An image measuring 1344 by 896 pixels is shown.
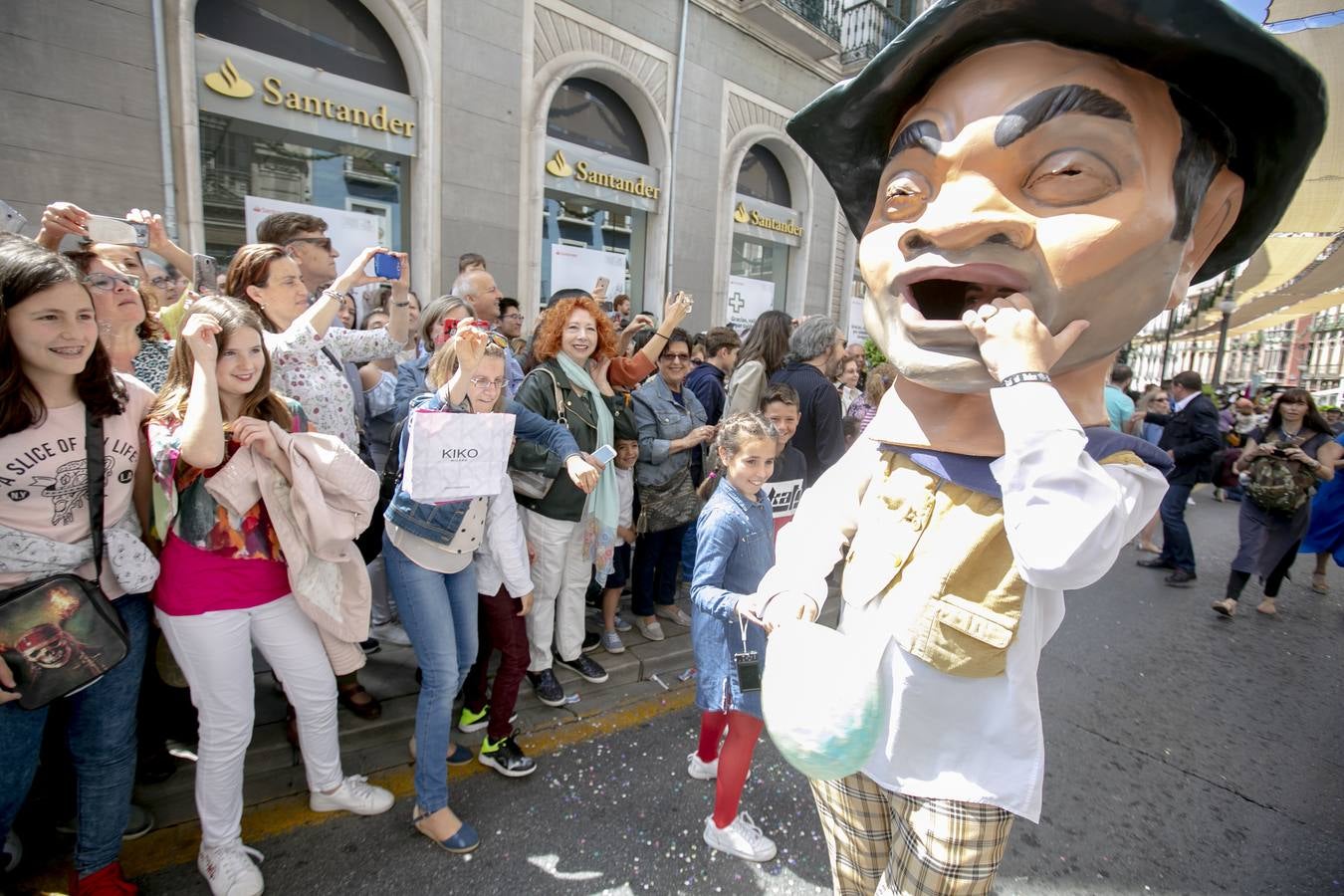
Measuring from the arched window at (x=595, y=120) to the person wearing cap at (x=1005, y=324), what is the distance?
26.6 feet

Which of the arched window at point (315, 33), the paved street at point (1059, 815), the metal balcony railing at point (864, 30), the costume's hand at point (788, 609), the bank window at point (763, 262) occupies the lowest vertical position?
the paved street at point (1059, 815)

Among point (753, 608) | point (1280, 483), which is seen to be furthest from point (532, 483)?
point (1280, 483)

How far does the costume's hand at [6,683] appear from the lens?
163 centimetres

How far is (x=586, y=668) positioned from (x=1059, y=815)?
215 centimetres

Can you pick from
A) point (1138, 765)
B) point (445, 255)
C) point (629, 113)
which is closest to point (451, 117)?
point (445, 255)

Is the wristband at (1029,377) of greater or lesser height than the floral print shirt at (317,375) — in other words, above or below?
above

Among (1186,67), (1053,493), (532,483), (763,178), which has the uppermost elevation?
(763,178)

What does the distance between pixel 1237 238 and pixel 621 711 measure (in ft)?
9.37

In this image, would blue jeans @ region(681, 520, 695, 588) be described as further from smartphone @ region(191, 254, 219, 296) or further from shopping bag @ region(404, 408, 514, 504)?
smartphone @ region(191, 254, 219, 296)

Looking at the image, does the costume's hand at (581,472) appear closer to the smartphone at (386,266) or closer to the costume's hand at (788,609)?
the smartphone at (386,266)

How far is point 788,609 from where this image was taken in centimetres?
141

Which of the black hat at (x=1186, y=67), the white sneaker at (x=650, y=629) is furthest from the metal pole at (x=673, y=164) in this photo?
the black hat at (x=1186, y=67)

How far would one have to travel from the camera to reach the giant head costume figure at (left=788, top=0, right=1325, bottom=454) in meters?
1.17

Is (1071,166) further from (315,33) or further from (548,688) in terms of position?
(315,33)
